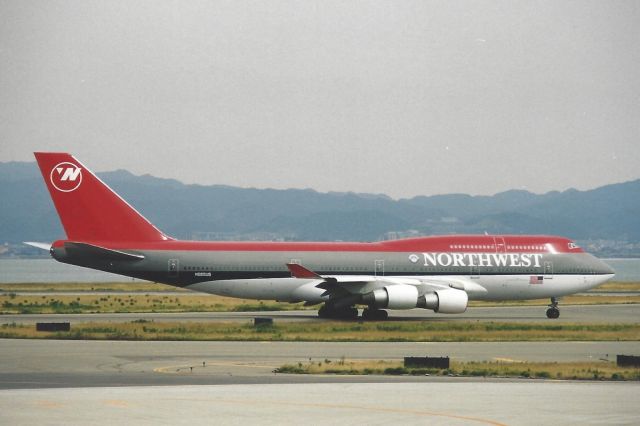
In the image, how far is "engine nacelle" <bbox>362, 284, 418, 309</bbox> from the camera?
50500 mm

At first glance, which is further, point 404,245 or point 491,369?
point 404,245

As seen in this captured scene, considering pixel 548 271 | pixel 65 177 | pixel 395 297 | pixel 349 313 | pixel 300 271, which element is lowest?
pixel 349 313

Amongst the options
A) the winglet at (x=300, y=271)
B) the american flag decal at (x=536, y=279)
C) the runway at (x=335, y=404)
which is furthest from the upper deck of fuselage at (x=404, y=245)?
the runway at (x=335, y=404)

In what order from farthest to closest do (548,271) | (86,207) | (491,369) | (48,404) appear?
(548,271), (86,207), (491,369), (48,404)

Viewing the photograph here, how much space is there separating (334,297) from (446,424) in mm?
34961

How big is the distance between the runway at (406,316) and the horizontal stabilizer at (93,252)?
330cm

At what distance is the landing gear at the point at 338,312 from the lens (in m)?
53.8

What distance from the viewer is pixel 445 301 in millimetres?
50688

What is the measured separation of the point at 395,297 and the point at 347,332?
6.63 metres

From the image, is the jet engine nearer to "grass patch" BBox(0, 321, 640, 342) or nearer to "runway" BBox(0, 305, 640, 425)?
"grass patch" BBox(0, 321, 640, 342)

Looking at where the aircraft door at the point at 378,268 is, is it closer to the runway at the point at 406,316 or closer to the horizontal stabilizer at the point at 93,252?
the runway at the point at 406,316

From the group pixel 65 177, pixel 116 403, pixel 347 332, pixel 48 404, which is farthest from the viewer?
pixel 65 177

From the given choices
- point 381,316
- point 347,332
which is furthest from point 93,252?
point 347,332

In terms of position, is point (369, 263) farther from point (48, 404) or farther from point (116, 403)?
point (48, 404)
